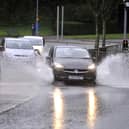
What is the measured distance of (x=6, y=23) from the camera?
102625 millimetres

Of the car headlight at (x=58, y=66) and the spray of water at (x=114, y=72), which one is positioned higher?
the car headlight at (x=58, y=66)

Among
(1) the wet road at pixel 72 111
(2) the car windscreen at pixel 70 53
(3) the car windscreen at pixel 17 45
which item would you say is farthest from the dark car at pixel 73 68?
(3) the car windscreen at pixel 17 45

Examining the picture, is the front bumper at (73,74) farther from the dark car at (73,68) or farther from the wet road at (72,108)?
the wet road at (72,108)

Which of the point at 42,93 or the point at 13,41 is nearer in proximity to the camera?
the point at 42,93

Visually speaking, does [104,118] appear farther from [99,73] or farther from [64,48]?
[99,73]

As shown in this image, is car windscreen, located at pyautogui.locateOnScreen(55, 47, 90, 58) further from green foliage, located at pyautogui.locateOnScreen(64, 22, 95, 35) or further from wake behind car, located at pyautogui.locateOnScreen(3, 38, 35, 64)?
green foliage, located at pyautogui.locateOnScreen(64, 22, 95, 35)

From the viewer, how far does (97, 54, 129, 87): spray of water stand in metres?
24.3

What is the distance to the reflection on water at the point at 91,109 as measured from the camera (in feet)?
41.2

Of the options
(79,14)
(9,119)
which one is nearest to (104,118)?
(9,119)

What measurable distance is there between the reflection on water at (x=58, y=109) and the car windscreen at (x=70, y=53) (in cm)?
433

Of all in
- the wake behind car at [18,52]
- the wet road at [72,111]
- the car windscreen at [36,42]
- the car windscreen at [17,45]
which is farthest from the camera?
the car windscreen at [36,42]

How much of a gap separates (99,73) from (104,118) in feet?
48.8

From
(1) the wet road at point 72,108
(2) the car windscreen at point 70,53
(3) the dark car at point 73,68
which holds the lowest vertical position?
(1) the wet road at point 72,108

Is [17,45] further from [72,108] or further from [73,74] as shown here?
[72,108]
